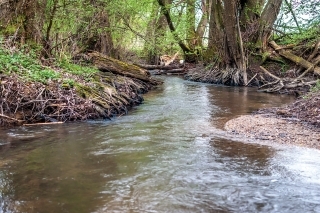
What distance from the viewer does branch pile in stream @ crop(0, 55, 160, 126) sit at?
659cm

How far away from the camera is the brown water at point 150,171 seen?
3.22m

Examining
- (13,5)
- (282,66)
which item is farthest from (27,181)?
(282,66)

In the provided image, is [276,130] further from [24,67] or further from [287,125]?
[24,67]

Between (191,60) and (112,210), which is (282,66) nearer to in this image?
(191,60)

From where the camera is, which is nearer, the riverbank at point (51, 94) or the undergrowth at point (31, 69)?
the riverbank at point (51, 94)

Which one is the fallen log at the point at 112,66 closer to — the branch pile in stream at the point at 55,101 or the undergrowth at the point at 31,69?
the undergrowth at the point at 31,69

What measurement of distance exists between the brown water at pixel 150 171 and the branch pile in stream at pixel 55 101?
48 cm

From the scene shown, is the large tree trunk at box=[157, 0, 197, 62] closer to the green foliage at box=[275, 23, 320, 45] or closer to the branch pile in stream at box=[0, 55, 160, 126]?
the green foliage at box=[275, 23, 320, 45]

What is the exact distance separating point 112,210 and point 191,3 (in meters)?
19.3

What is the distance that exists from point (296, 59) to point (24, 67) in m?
10.8

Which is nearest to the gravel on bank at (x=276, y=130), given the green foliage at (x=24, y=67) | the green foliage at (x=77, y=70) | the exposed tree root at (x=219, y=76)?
the green foliage at (x=24, y=67)

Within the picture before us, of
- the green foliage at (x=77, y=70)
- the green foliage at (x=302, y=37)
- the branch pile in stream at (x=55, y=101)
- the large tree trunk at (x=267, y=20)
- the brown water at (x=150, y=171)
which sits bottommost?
the brown water at (x=150, y=171)

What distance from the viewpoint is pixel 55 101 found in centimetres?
706

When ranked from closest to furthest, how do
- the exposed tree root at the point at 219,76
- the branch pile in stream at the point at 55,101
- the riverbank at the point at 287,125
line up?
the riverbank at the point at 287,125, the branch pile in stream at the point at 55,101, the exposed tree root at the point at 219,76
